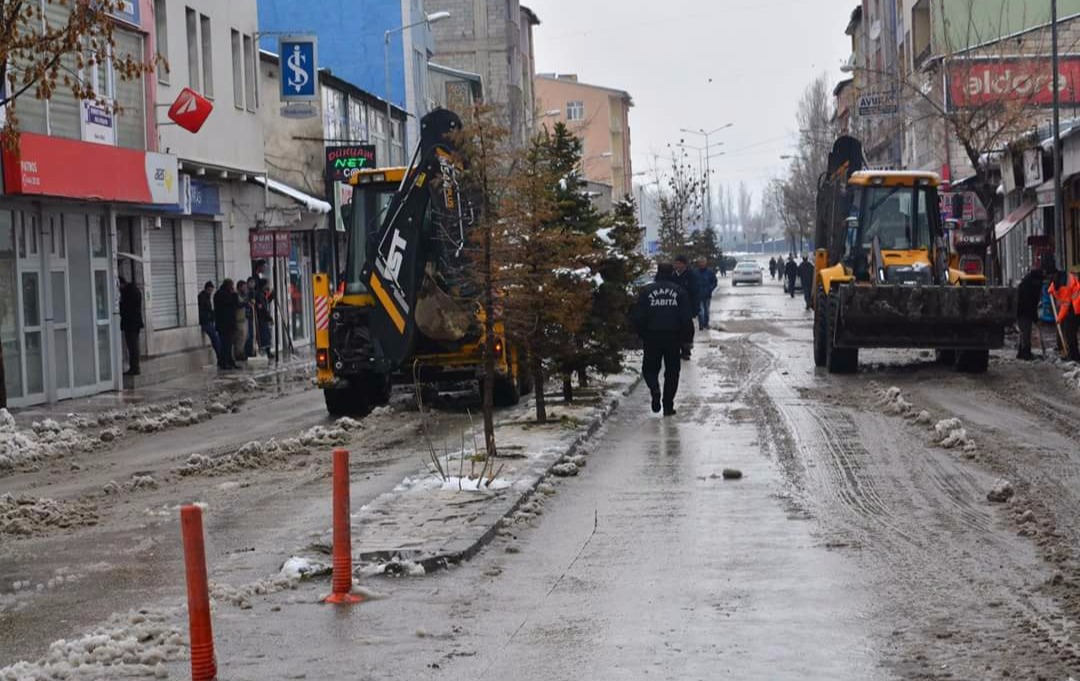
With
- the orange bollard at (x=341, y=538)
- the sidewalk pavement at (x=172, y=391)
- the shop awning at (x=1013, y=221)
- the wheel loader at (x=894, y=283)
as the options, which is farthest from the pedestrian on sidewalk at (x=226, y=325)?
the orange bollard at (x=341, y=538)

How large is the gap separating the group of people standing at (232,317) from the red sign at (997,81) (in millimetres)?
16834

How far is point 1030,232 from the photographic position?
48.3m

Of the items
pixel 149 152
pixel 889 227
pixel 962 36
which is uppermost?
pixel 962 36

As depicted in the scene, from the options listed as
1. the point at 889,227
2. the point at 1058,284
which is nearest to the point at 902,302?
the point at 889,227

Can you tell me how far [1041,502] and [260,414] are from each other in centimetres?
1352

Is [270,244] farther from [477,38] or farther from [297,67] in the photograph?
[477,38]

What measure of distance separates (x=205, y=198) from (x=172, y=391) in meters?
8.13

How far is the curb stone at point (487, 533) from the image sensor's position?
10.2m

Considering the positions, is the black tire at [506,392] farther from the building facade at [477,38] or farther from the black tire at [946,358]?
the building facade at [477,38]

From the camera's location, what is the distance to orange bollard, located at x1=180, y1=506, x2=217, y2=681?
23.1 ft

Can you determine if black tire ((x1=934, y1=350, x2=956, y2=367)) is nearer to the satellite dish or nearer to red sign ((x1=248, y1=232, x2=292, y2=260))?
red sign ((x1=248, y1=232, x2=292, y2=260))

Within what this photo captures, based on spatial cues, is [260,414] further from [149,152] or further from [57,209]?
[149,152]

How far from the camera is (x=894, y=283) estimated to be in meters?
26.7

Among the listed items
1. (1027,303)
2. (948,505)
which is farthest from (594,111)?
(948,505)
